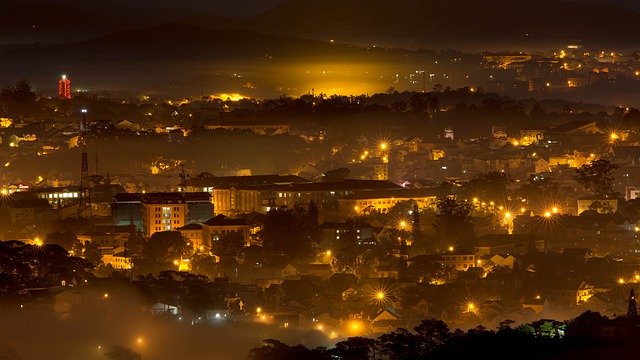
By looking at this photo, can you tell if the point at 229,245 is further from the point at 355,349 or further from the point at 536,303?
the point at 355,349

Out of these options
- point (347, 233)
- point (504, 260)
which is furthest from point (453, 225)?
point (504, 260)

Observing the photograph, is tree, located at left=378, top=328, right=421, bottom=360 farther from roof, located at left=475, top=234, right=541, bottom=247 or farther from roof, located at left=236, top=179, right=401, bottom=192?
roof, located at left=236, top=179, right=401, bottom=192

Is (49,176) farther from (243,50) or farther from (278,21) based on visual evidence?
(278,21)

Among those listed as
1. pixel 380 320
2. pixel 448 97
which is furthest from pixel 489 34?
pixel 380 320

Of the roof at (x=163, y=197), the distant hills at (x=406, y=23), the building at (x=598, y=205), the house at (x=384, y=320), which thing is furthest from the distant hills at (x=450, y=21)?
the house at (x=384, y=320)

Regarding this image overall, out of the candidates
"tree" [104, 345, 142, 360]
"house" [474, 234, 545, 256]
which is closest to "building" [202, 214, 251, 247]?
"house" [474, 234, 545, 256]

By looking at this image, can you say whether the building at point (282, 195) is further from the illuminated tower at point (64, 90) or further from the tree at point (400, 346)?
the illuminated tower at point (64, 90)

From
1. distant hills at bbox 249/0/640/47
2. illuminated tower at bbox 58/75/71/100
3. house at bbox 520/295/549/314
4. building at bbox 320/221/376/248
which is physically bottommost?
house at bbox 520/295/549/314
